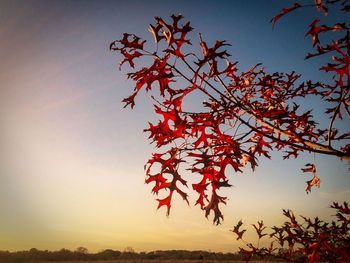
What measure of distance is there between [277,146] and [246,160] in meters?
0.79

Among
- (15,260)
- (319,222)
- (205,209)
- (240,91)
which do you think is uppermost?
(240,91)

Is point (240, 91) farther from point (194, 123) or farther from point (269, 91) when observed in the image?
point (194, 123)

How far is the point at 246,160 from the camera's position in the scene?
3326 mm

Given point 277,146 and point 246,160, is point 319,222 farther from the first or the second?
point 246,160

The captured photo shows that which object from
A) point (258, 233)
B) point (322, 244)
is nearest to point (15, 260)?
point (258, 233)

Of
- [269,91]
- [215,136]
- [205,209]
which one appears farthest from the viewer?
[269,91]

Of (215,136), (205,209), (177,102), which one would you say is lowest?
(205,209)

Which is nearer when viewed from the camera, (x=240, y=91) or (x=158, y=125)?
(x=158, y=125)

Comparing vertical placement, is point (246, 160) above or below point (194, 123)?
below

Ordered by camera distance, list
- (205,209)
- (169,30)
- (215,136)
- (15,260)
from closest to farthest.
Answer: (169,30) < (205,209) < (215,136) < (15,260)

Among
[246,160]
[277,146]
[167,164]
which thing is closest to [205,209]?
[167,164]

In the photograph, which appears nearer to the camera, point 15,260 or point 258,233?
point 258,233

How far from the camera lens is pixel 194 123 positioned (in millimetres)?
2447

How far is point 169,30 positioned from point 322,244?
9.77 ft
